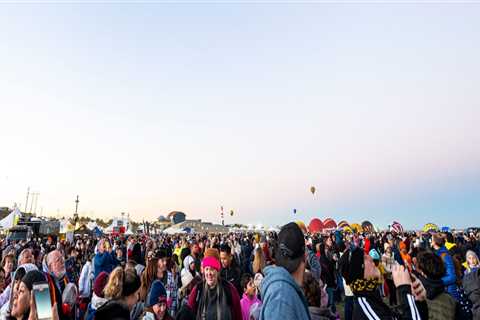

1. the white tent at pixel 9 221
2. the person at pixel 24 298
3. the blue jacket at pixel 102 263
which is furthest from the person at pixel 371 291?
the white tent at pixel 9 221

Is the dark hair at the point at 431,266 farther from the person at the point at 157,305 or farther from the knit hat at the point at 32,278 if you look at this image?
the knit hat at the point at 32,278

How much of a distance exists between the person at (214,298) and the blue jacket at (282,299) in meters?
2.74

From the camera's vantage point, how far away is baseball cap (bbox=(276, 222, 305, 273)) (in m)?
2.22

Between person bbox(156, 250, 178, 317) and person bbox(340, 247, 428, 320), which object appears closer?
person bbox(340, 247, 428, 320)

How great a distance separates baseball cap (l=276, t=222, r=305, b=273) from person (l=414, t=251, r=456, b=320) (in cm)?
285

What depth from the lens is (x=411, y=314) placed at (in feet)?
9.52

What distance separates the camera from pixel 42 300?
2.83 meters


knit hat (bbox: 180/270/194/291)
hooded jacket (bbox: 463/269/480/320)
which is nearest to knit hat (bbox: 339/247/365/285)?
hooded jacket (bbox: 463/269/480/320)

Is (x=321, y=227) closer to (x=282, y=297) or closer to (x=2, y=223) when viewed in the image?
(x=2, y=223)

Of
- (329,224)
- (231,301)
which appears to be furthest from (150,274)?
(329,224)

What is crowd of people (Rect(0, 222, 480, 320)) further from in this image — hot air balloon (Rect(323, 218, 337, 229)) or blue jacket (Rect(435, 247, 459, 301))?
hot air balloon (Rect(323, 218, 337, 229))

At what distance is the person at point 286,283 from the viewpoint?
188 cm

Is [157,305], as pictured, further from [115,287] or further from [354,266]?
[354,266]

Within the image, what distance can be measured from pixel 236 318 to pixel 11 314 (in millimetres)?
2669
